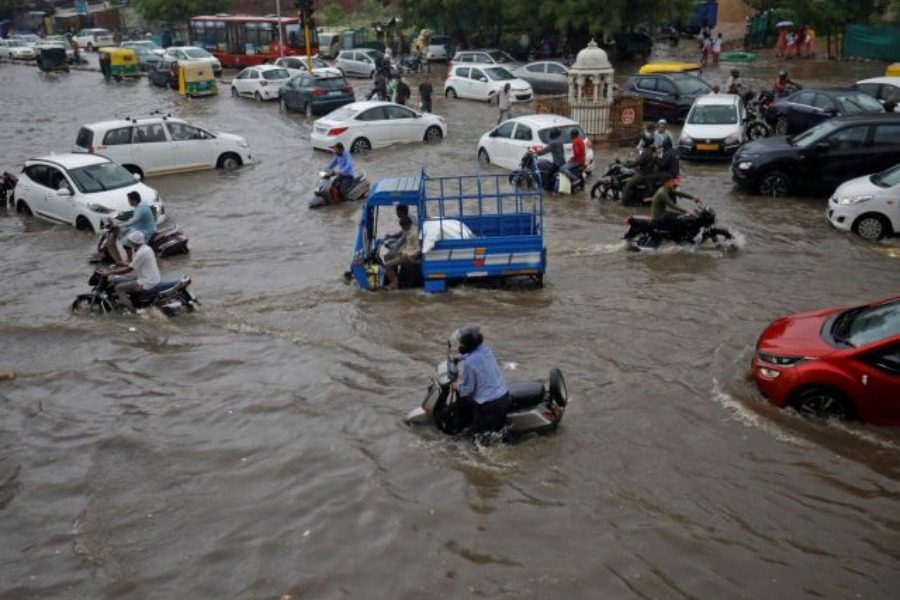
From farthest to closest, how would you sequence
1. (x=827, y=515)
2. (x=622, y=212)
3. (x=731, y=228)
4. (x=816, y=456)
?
(x=622, y=212)
(x=731, y=228)
(x=816, y=456)
(x=827, y=515)

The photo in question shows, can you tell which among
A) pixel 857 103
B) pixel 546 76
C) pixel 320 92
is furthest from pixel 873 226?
pixel 546 76

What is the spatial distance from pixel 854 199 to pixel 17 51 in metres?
54.6

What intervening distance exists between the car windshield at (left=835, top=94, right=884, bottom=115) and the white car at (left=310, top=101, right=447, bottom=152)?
10.5 metres

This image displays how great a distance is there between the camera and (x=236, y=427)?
895 centimetres

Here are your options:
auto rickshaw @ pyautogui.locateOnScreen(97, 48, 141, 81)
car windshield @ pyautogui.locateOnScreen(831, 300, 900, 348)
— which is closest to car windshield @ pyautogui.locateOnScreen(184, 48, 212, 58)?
auto rickshaw @ pyautogui.locateOnScreen(97, 48, 141, 81)

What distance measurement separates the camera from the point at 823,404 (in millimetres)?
8406

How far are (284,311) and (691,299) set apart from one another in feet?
18.5

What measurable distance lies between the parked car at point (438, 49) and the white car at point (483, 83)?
509 inches

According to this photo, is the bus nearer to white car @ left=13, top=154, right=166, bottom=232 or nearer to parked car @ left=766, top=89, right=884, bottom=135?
white car @ left=13, top=154, right=166, bottom=232

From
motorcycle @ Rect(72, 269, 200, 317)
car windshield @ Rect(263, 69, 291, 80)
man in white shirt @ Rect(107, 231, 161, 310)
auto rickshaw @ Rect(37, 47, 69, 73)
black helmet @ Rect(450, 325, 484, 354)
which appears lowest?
motorcycle @ Rect(72, 269, 200, 317)

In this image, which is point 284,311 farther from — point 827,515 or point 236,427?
point 827,515

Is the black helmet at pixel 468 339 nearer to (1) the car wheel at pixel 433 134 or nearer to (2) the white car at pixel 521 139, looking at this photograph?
(2) the white car at pixel 521 139

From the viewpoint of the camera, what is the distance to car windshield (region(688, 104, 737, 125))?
20.8 meters

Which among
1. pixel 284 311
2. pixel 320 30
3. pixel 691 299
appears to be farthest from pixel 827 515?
pixel 320 30
